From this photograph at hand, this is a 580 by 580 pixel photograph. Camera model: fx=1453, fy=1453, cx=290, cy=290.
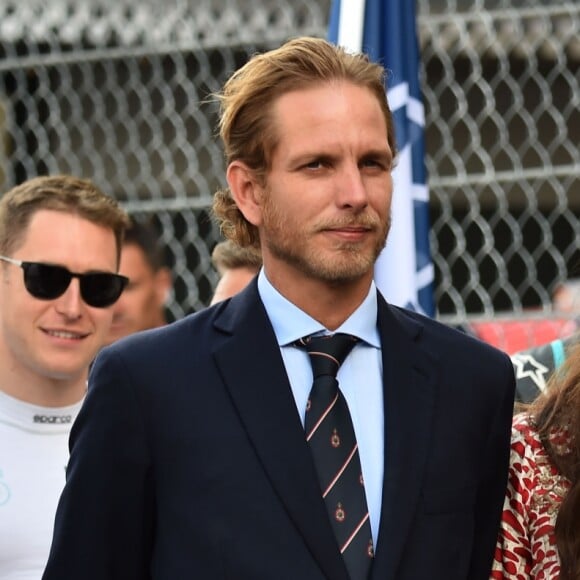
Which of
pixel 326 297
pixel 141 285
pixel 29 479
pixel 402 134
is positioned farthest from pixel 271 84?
pixel 141 285

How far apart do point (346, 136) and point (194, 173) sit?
4088 mm

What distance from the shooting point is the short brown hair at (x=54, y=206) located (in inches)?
146

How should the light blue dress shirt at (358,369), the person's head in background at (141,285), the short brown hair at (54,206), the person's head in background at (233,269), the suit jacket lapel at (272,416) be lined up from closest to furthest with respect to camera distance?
the suit jacket lapel at (272,416) < the light blue dress shirt at (358,369) < the short brown hair at (54,206) < the person's head in background at (233,269) < the person's head in background at (141,285)

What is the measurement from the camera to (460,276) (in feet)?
28.2

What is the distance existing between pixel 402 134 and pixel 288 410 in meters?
1.85

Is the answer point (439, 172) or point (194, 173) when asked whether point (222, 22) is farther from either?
point (439, 172)

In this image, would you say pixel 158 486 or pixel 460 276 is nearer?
pixel 158 486

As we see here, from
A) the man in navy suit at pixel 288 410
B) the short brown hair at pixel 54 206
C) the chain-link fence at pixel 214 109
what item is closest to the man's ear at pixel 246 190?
the man in navy suit at pixel 288 410

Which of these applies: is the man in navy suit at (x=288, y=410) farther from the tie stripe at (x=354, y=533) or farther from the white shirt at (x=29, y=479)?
the white shirt at (x=29, y=479)

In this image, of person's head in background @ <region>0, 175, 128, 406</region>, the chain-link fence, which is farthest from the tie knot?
person's head in background @ <region>0, 175, 128, 406</region>

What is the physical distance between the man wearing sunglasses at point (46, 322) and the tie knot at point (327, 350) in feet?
3.25

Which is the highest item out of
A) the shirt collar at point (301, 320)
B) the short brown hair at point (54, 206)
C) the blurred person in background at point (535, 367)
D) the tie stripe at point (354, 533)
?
the short brown hair at point (54, 206)

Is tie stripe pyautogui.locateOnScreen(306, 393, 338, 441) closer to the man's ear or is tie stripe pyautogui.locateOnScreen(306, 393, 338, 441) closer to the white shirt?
the man's ear

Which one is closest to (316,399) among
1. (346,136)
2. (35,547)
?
(346,136)
